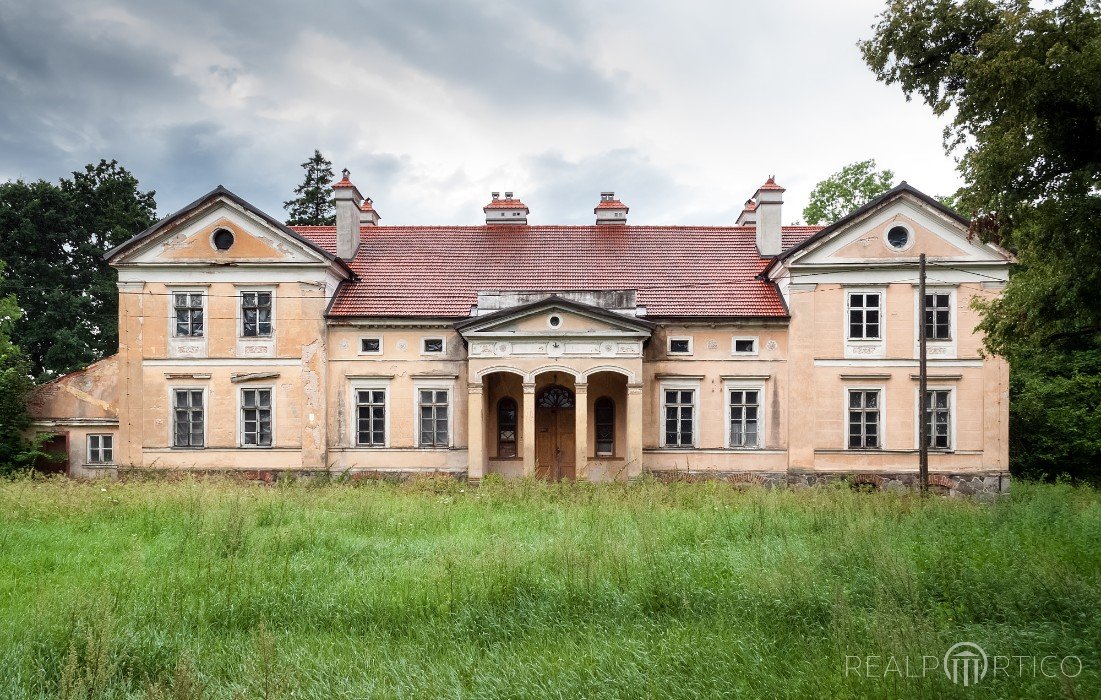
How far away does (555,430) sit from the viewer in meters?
20.4

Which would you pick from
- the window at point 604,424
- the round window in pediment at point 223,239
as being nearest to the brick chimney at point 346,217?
the round window in pediment at point 223,239

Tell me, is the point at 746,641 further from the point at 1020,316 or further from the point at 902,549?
the point at 1020,316

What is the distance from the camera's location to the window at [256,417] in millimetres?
19750

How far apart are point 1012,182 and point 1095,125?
3.32ft

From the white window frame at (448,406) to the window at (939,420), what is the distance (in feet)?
44.7

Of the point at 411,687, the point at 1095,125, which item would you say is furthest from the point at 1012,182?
the point at 411,687

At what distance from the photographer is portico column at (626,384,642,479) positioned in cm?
1859

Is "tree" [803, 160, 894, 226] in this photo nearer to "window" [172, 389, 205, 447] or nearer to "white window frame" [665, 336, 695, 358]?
"white window frame" [665, 336, 695, 358]

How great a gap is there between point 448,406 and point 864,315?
12.4 m

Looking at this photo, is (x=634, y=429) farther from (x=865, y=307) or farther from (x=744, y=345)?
(x=865, y=307)

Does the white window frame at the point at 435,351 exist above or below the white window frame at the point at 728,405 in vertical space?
above

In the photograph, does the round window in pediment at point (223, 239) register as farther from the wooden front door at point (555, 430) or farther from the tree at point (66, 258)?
the tree at point (66, 258)

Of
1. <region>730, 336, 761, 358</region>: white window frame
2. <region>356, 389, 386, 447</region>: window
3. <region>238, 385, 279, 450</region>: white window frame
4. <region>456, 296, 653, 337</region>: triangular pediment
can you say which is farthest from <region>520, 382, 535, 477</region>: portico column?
<region>238, 385, 279, 450</region>: white window frame

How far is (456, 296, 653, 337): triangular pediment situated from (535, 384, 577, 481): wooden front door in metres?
2.40
